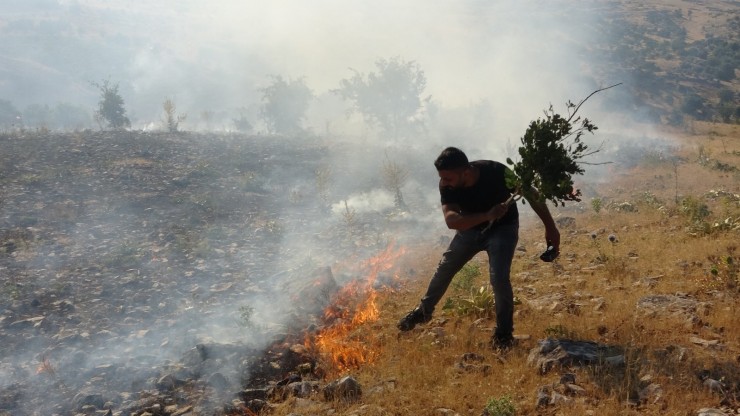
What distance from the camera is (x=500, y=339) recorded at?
4.83 metres

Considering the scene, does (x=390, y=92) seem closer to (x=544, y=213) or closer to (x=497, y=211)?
(x=544, y=213)

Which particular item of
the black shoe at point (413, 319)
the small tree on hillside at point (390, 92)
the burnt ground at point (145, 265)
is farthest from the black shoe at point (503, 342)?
the small tree on hillside at point (390, 92)

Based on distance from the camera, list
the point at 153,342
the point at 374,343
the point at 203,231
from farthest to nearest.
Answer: the point at 203,231, the point at 153,342, the point at 374,343

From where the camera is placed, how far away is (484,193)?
464cm

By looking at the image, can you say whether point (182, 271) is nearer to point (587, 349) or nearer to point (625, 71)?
point (587, 349)

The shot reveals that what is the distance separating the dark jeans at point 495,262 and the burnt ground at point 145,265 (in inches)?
84.2

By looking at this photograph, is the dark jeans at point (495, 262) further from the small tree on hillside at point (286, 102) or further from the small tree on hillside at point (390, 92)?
the small tree on hillside at point (286, 102)

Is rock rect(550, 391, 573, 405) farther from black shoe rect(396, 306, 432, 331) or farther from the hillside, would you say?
black shoe rect(396, 306, 432, 331)

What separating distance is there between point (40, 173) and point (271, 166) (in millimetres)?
7956

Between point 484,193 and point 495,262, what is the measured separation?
28.2 inches

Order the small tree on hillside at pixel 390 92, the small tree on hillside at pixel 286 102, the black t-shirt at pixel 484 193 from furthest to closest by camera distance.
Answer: the small tree on hillside at pixel 286 102 < the small tree on hillside at pixel 390 92 < the black t-shirt at pixel 484 193

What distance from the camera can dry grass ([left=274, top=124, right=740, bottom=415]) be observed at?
3.74 metres

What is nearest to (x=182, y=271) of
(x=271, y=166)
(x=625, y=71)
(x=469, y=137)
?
(x=271, y=166)

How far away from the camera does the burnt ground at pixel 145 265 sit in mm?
5191
